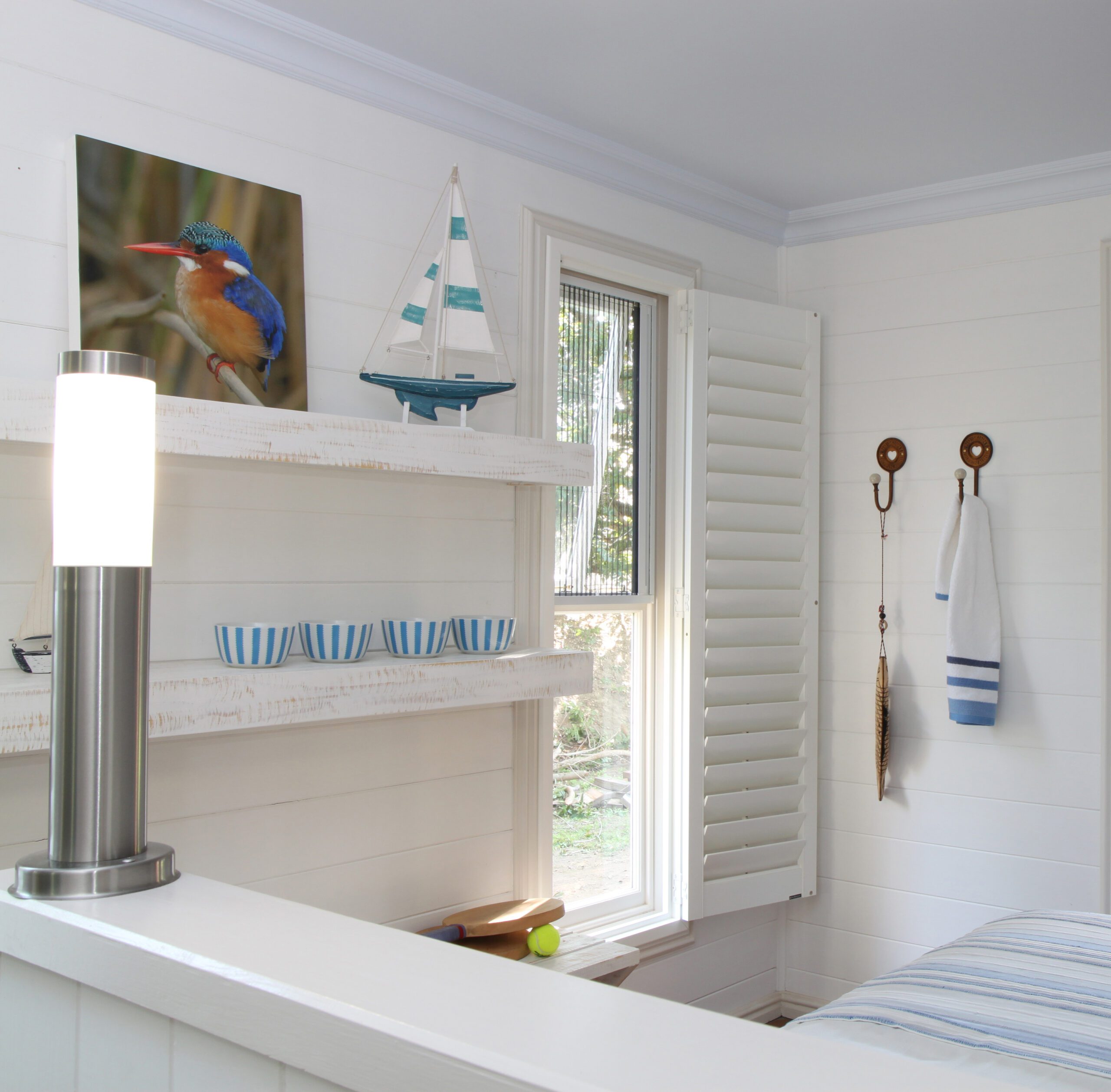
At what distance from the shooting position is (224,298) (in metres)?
2.01

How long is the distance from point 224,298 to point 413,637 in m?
0.75

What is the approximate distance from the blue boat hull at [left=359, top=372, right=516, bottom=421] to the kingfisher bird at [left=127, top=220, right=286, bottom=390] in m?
0.21

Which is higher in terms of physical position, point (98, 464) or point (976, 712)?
point (98, 464)

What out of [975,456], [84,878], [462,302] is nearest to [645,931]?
[975,456]

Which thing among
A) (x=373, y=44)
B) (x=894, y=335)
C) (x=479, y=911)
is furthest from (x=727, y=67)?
(x=479, y=911)

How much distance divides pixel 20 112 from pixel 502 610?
1406 mm

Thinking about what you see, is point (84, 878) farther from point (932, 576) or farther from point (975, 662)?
point (932, 576)

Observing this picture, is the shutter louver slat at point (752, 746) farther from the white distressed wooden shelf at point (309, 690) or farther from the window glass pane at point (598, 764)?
the white distressed wooden shelf at point (309, 690)

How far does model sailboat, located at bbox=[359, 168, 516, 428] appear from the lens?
7.20 ft

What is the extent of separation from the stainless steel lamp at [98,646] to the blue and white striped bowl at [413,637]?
3.54 ft

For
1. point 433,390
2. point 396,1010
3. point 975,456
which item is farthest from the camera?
point 975,456

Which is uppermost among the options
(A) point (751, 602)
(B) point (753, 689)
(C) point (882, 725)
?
(A) point (751, 602)

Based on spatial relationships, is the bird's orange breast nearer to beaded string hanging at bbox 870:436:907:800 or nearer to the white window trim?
the white window trim

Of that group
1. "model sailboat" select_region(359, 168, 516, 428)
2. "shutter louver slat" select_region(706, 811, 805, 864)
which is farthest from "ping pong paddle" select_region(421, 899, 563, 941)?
"model sailboat" select_region(359, 168, 516, 428)
